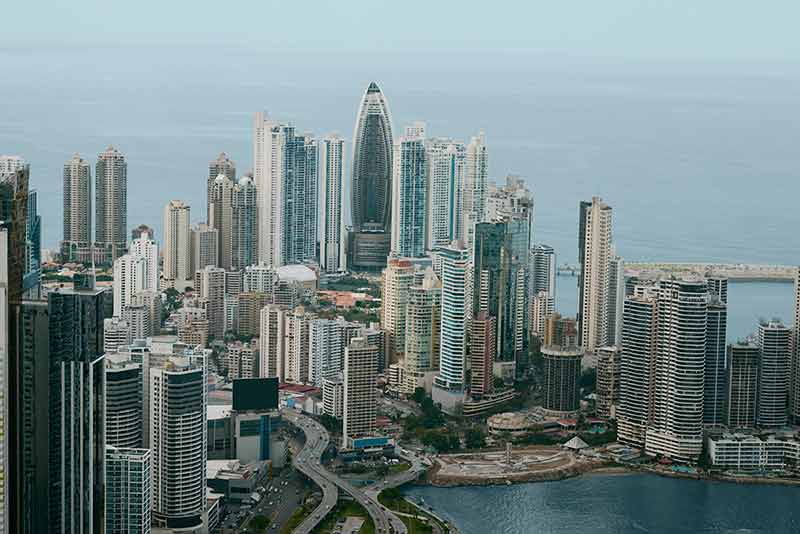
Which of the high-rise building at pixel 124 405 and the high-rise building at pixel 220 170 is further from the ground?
the high-rise building at pixel 220 170

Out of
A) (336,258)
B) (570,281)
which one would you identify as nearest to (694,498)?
(570,281)

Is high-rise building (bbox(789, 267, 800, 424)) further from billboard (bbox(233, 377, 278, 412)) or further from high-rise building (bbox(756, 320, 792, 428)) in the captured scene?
billboard (bbox(233, 377, 278, 412))

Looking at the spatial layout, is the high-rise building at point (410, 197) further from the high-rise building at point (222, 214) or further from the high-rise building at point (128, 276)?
the high-rise building at point (128, 276)

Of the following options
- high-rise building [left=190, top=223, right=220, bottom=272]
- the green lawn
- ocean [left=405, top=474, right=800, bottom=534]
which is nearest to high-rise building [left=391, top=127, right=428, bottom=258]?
high-rise building [left=190, top=223, right=220, bottom=272]

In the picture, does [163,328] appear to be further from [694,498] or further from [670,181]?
[670,181]

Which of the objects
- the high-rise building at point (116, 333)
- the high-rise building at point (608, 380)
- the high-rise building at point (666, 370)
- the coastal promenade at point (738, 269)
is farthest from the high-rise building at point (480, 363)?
the coastal promenade at point (738, 269)
